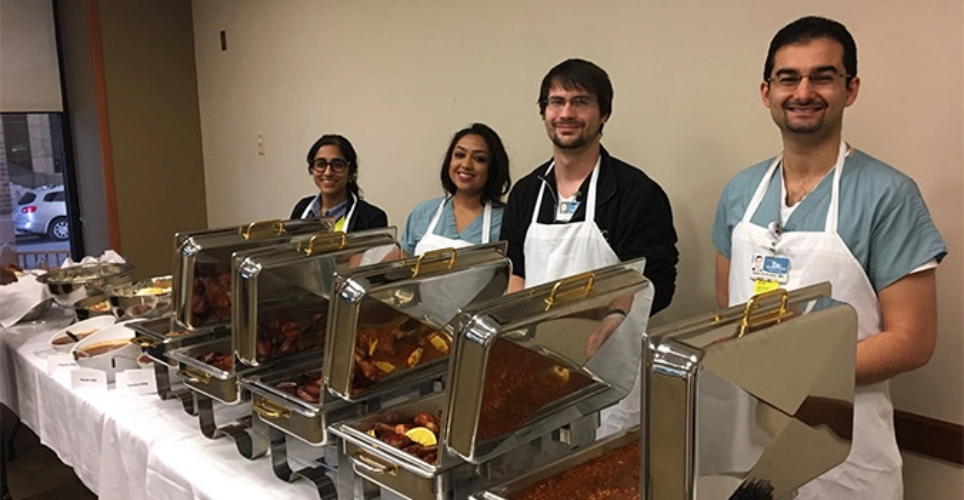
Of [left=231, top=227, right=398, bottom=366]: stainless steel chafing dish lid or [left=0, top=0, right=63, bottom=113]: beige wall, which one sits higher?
[left=0, top=0, right=63, bottom=113]: beige wall

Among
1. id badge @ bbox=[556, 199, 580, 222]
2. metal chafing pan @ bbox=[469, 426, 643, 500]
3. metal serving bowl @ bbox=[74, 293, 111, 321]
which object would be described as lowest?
metal serving bowl @ bbox=[74, 293, 111, 321]

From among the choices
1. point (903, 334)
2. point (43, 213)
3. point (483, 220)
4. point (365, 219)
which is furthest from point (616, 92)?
point (43, 213)

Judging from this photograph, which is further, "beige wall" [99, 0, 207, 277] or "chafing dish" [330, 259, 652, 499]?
"beige wall" [99, 0, 207, 277]

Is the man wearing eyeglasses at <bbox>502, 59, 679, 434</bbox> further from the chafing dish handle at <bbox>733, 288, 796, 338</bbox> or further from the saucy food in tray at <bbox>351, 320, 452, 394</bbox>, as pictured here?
the chafing dish handle at <bbox>733, 288, 796, 338</bbox>

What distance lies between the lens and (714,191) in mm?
1916

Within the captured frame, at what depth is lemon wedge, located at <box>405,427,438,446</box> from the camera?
1.10 m

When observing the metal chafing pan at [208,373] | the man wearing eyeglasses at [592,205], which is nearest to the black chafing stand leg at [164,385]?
the metal chafing pan at [208,373]

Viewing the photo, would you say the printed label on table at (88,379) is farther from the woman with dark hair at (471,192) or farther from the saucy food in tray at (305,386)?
the woman with dark hair at (471,192)

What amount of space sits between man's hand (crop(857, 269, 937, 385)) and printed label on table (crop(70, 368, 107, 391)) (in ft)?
5.48

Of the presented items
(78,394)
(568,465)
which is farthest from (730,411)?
(78,394)

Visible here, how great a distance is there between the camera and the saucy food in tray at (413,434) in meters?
1.06

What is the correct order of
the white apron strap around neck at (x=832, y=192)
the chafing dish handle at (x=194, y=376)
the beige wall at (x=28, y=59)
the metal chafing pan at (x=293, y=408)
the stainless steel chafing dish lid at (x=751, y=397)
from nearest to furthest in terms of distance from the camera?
1. the stainless steel chafing dish lid at (x=751, y=397)
2. the metal chafing pan at (x=293, y=408)
3. the white apron strap around neck at (x=832, y=192)
4. the chafing dish handle at (x=194, y=376)
5. the beige wall at (x=28, y=59)

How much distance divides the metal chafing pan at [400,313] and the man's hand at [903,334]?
63 cm

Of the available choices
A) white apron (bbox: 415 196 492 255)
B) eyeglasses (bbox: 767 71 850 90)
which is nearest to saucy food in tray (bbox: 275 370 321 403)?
white apron (bbox: 415 196 492 255)
